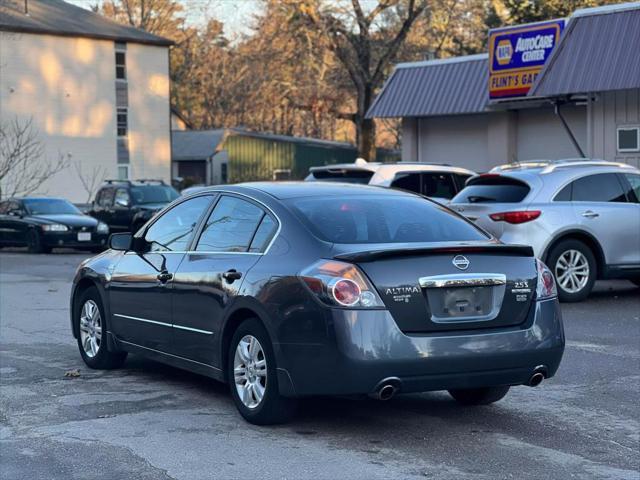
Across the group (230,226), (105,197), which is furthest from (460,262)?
(105,197)

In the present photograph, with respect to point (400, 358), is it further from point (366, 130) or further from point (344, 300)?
point (366, 130)

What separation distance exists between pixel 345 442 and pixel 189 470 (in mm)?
1085

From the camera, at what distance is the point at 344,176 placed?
1767 centimetres

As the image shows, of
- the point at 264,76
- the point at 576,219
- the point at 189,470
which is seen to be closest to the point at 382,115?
the point at 576,219

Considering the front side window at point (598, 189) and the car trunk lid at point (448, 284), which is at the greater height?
the front side window at point (598, 189)

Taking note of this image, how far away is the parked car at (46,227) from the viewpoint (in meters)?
26.4

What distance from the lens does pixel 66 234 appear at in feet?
86.7

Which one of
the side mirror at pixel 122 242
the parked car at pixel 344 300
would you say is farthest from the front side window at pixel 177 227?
the side mirror at pixel 122 242

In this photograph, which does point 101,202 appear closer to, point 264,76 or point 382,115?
point 382,115

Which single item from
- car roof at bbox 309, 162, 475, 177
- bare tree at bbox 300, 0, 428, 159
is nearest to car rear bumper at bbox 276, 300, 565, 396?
car roof at bbox 309, 162, 475, 177

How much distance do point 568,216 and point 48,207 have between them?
1790 cm

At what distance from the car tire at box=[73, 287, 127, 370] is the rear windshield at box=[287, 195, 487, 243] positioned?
8.43ft

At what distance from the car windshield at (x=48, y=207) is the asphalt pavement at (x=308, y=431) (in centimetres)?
1875

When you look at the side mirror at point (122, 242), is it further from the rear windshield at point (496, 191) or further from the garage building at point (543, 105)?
the garage building at point (543, 105)
